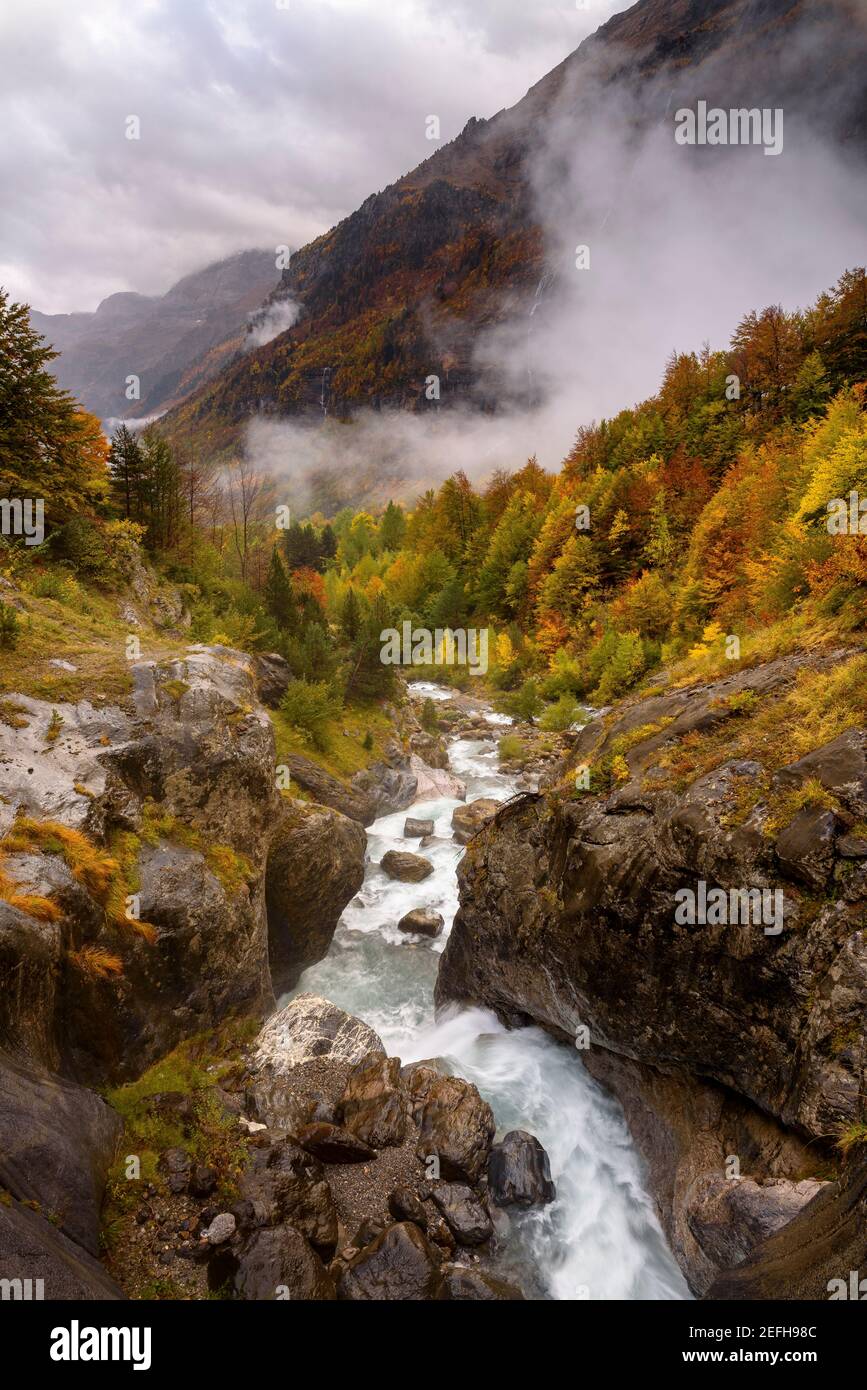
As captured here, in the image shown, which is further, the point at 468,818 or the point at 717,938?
the point at 468,818

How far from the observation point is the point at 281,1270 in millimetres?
8398

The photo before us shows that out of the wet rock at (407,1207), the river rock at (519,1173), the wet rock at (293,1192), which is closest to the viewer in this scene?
the wet rock at (293,1192)

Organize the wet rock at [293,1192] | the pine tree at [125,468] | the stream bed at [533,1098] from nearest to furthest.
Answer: the wet rock at [293,1192]
the stream bed at [533,1098]
the pine tree at [125,468]

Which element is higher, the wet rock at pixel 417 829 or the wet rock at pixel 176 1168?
the wet rock at pixel 417 829

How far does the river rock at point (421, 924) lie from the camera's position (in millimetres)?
20703

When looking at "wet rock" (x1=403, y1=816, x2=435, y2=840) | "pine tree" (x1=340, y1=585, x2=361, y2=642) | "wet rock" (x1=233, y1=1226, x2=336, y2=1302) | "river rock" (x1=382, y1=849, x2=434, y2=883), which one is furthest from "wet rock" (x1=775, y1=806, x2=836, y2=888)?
"pine tree" (x1=340, y1=585, x2=361, y2=642)

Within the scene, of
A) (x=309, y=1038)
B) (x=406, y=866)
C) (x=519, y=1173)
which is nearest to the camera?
(x=519, y=1173)

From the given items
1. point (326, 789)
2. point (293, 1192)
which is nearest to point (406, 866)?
point (326, 789)

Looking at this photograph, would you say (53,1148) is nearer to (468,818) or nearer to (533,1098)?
(533,1098)

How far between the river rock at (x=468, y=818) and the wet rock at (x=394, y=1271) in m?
17.6

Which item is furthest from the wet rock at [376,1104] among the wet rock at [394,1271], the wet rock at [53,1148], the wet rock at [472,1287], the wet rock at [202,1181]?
the wet rock at [53,1148]

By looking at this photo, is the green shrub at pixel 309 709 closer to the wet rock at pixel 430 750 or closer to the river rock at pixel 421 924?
the wet rock at pixel 430 750

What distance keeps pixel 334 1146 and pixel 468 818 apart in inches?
699
